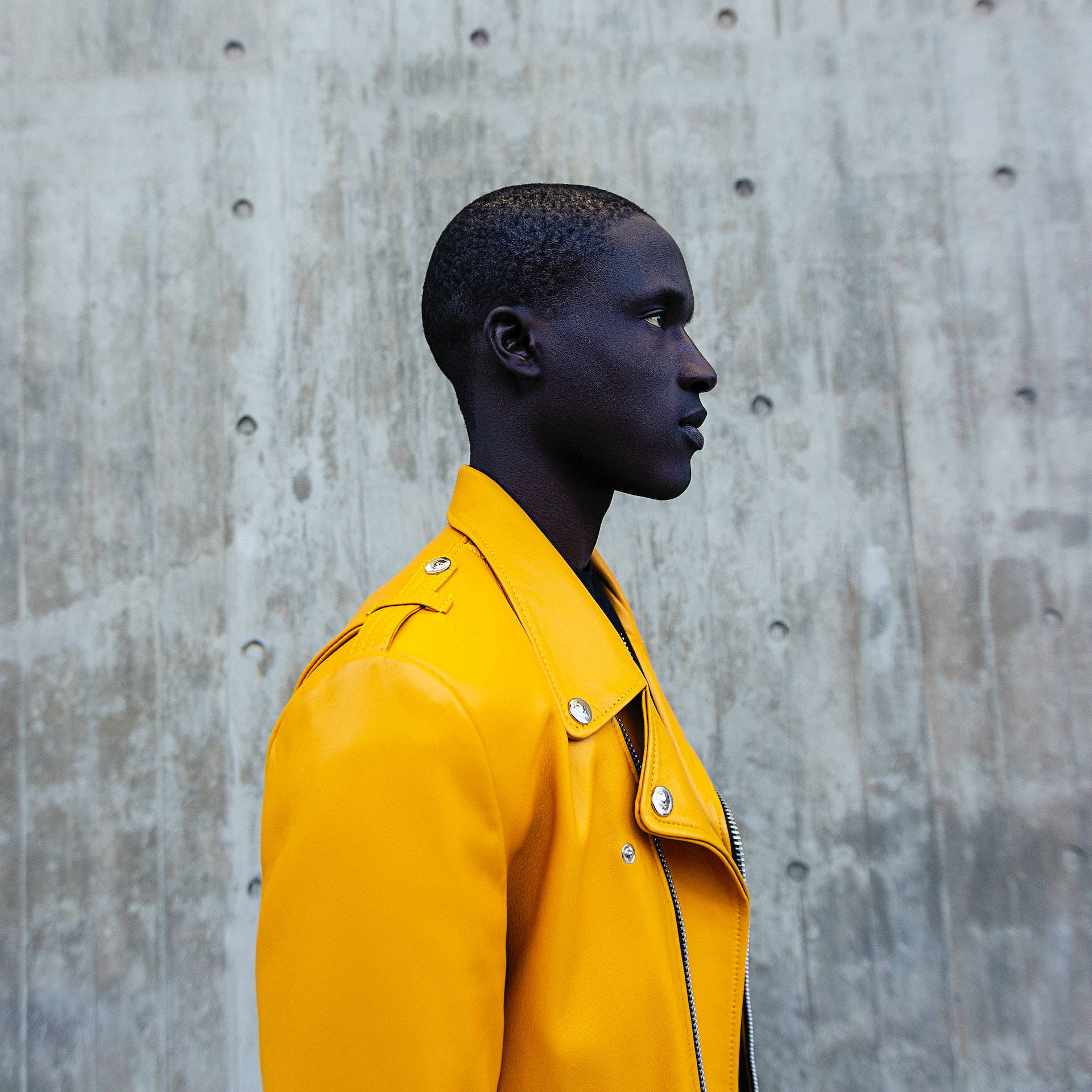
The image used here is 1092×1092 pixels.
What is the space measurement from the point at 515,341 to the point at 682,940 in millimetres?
698

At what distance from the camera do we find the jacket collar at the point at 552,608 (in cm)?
87

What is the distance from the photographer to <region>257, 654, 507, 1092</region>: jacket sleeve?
0.67 metres

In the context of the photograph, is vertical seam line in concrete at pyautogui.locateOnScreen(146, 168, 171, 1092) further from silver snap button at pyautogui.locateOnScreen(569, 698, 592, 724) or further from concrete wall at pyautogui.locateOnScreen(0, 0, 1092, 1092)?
silver snap button at pyautogui.locateOnScreen(569, 698, 592, 724)

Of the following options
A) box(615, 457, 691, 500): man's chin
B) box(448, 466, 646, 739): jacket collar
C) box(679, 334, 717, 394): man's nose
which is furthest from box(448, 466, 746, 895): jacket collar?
box(679, 334, 717, 394): man's nose

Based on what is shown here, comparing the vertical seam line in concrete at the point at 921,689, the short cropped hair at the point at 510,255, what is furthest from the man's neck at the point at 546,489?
the vertical seam line in concrete at the point at 921,689

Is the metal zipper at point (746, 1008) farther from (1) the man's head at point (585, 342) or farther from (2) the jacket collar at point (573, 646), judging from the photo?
(1) the man's head at point (585, 342)

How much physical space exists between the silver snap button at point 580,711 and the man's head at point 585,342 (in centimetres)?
28

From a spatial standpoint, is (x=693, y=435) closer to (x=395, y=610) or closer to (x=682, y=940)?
(x=395, y=610)

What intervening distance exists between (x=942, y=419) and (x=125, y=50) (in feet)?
9.70

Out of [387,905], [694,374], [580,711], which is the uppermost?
[694,374]

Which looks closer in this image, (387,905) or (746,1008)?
(387,905)

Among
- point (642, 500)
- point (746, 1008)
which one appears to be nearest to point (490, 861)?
point (746, 1008)

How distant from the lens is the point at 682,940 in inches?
35.2

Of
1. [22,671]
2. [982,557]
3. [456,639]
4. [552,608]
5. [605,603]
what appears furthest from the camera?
[982,557]
